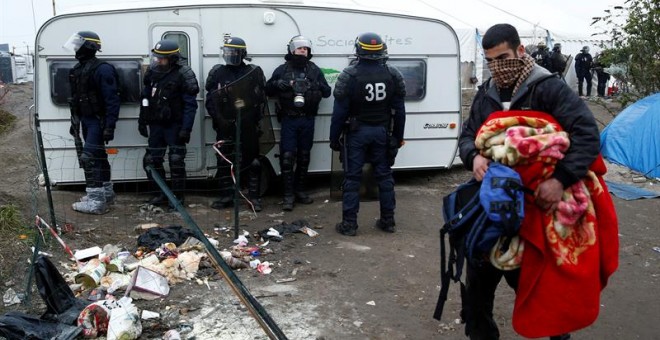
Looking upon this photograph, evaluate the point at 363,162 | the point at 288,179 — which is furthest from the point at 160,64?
the point at 363,162

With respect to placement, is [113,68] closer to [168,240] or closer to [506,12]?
[168,240]

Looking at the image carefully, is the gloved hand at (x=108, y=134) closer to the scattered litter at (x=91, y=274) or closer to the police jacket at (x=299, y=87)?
the police jacket at (x=299, y=87)

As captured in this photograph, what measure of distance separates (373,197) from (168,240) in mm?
3268

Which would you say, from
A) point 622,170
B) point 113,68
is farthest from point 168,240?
point 622,170

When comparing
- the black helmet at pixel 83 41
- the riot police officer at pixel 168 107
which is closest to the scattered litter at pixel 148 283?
the riot police officer at pixel 168 107

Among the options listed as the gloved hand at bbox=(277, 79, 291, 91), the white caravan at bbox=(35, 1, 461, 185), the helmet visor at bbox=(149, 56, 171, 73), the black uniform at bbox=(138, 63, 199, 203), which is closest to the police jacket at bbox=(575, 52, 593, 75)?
the white caravan at bbox=(35, 1, 461, 185)

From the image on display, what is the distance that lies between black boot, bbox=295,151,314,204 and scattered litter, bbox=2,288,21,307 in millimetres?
4155

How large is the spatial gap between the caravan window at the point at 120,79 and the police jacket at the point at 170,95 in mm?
457

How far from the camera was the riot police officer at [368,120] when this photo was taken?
275 inches

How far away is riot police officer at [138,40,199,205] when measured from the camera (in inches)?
303

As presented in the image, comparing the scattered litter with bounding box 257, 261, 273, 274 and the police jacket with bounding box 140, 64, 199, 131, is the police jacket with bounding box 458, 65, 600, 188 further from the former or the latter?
the police jacket with bounding box 140, 64, 199, 131

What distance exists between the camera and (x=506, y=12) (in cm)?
2564

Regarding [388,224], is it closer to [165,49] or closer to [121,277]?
[121,277]

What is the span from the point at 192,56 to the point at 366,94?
2.75m
